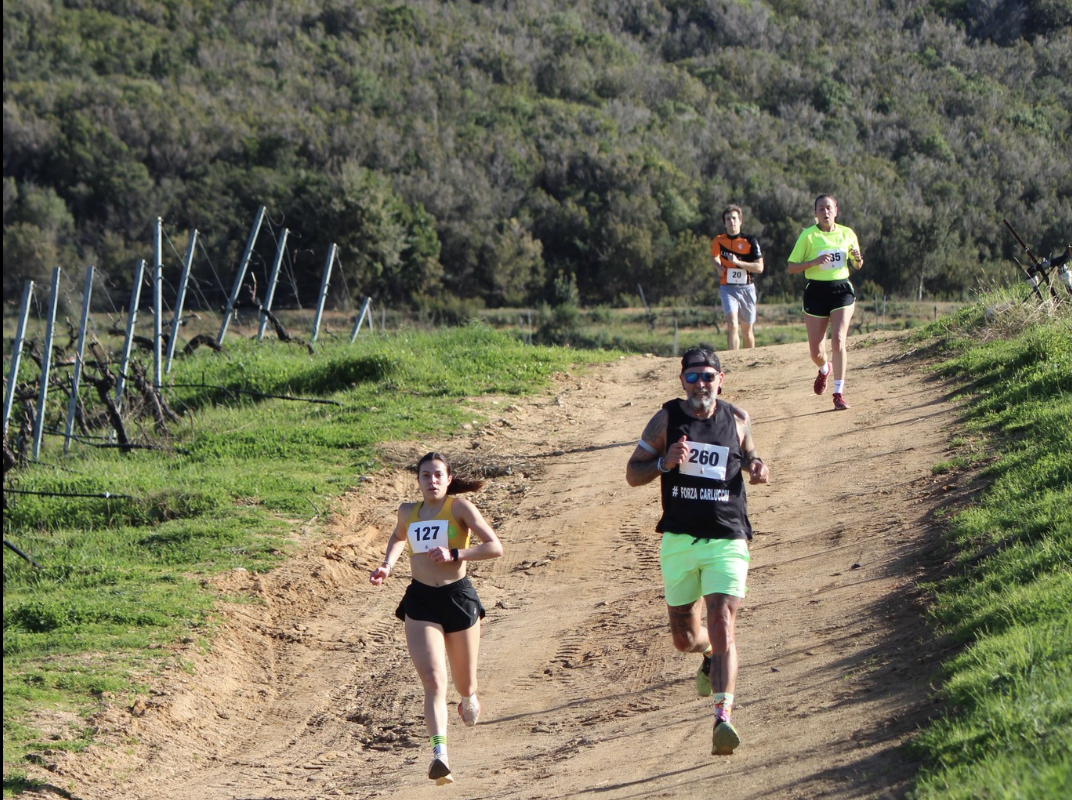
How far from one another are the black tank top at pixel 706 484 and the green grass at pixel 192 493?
3.93 meters

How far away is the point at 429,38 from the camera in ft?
176

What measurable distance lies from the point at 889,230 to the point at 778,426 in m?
25.9

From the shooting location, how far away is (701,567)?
617cm

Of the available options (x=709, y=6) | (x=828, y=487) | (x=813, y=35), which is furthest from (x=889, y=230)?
(x=828, y=487)

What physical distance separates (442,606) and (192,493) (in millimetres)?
5882

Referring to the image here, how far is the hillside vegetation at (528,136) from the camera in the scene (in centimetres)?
3738

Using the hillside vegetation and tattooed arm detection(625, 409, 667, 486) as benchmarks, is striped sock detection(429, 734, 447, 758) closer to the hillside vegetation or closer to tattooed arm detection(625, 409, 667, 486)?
tattooed arm detection(625, 409, 667, 486)

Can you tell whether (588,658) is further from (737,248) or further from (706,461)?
(737,248)

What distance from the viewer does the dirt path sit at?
6297 mm

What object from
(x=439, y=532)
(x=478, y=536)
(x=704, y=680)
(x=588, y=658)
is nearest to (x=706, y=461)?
(x=704, y=680)

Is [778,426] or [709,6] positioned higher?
[709,6]

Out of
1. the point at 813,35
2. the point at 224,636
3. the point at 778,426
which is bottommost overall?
the point at 224,636

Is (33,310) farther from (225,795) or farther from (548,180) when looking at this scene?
(225,795)

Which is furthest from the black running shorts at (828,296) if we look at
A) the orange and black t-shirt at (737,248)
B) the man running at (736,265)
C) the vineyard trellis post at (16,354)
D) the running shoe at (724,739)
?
the vineyard trellis post at (16,354)
